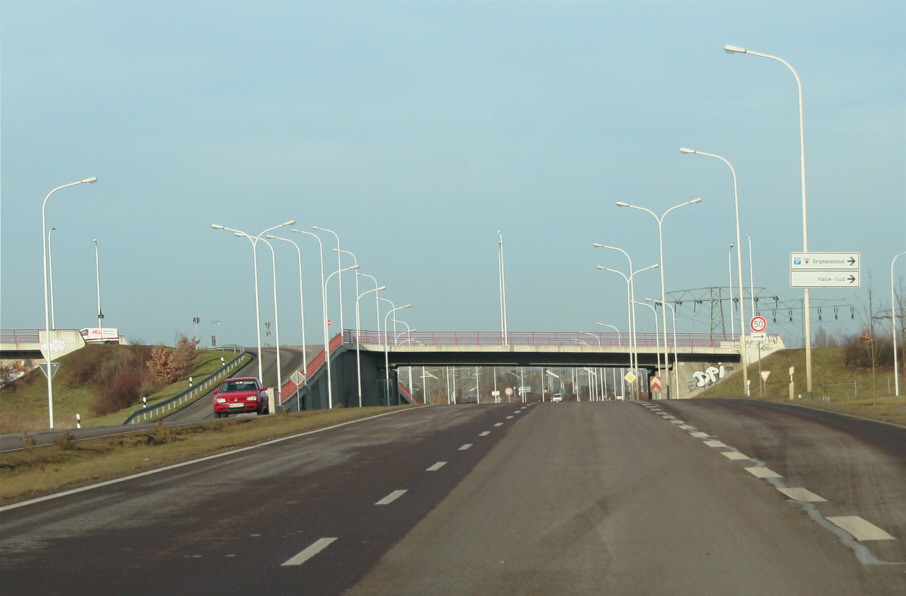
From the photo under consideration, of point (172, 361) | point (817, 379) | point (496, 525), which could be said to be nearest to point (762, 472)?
point (496, 525)

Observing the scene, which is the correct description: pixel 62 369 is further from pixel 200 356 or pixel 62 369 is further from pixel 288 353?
pixel 288 353

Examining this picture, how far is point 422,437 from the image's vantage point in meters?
25.1

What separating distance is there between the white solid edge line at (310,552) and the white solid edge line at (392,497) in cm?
269

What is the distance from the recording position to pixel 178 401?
260 feet

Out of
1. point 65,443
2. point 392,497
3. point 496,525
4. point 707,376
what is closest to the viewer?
point 496,525

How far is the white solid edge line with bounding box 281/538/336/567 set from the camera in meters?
8.73

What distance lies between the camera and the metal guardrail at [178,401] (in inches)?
2788

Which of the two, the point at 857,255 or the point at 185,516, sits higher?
the point at 857,255

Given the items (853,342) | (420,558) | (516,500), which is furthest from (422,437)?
(853,342)

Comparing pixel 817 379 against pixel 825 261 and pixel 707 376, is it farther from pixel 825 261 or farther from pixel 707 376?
pixel 825 261

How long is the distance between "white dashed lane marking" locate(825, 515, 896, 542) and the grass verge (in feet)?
33.1

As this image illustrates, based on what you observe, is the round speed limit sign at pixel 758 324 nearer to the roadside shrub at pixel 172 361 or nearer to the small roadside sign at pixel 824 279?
the small roadside sign at pixel 824 279

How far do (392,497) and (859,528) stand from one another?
5.47m

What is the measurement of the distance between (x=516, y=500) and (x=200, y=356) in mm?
104040
